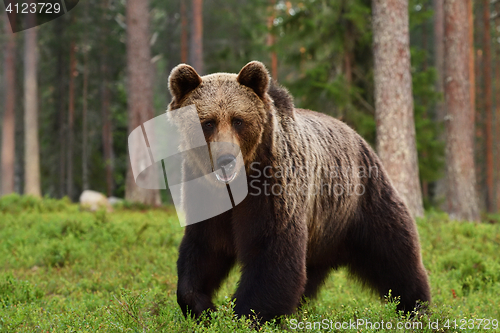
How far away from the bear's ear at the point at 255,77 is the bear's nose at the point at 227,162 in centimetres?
71

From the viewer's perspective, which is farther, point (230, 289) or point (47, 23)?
point (47, 23)

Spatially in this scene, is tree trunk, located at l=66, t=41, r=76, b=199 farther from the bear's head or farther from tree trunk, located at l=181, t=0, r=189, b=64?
the bear's head

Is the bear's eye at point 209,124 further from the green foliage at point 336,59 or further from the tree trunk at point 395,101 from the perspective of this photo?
the green foliage at point 336,59

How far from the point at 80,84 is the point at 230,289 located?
23.7 metres

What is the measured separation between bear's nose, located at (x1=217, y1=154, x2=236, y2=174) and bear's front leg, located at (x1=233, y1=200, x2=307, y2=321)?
0.43 meters

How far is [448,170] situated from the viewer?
42.5 ft

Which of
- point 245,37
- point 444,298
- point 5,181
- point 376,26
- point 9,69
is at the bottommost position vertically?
point 444,298

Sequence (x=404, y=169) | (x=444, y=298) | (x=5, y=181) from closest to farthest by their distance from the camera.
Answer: (x=444, y=298) < (x=404, y=169) < (x=5, y=181)

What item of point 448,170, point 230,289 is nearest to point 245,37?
point 448,170

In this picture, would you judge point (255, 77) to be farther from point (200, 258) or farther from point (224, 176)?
point (200, 258)

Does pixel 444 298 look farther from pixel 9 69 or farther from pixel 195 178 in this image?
pixel 9 69

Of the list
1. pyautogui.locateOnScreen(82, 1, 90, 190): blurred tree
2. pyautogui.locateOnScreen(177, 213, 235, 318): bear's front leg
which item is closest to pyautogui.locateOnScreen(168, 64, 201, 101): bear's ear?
pyautogui.locateOnScreen(177, 213, 235, 318): bear's front leg

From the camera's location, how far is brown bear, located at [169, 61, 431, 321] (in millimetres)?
3670

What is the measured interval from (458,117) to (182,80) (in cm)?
1101
